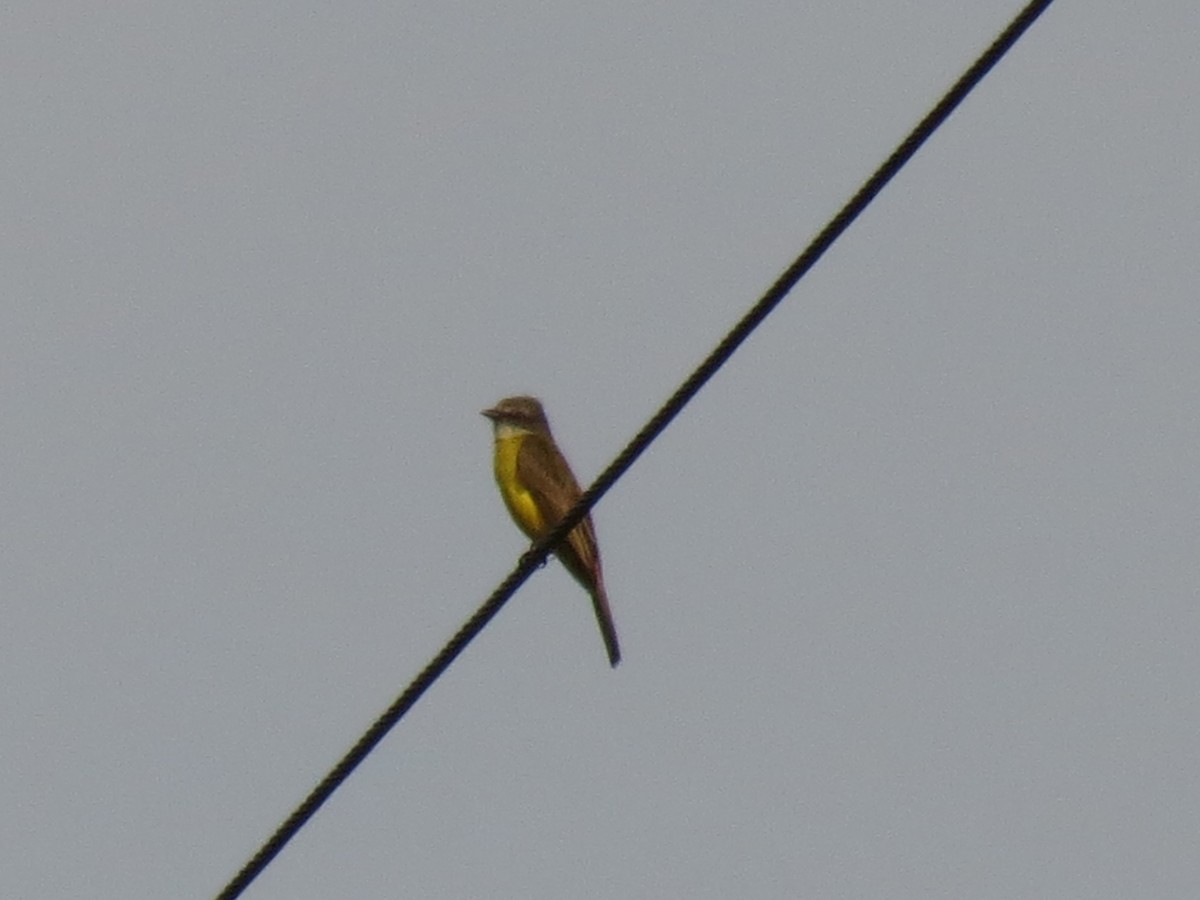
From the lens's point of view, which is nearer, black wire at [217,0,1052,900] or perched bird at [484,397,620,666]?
black wire at [217,0,1052,900]

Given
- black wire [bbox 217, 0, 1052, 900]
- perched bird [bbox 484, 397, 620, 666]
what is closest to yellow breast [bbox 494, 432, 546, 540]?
perched bird [bbox 484, 397, 620, 666]

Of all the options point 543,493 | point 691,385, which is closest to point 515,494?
point 543,493

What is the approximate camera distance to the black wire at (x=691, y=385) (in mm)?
5758

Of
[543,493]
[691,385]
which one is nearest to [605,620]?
[543,493]

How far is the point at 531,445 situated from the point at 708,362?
556cm

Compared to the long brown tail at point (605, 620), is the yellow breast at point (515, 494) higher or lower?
higher

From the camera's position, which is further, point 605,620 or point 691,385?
point 605,620

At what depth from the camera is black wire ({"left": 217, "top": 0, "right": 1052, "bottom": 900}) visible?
576 centimetres

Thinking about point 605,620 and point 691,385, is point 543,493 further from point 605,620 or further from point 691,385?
point 691,385

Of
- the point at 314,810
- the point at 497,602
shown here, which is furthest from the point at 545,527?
the point at 314,810

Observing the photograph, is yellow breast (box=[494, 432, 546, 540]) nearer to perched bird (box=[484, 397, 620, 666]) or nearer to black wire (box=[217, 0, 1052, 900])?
perched bird (box=[484, 397, 620, 666])

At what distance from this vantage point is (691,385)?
20.8ft

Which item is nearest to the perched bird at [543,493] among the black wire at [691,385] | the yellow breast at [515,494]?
the yellow breast at [515,494]

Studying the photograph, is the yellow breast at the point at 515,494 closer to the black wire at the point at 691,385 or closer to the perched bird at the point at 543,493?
the perched bird at the point at 543,493
